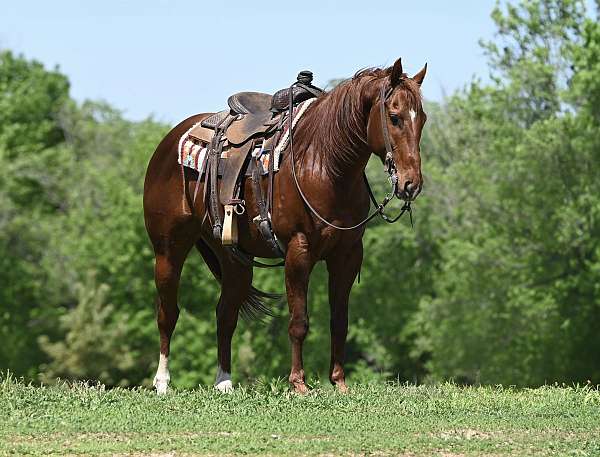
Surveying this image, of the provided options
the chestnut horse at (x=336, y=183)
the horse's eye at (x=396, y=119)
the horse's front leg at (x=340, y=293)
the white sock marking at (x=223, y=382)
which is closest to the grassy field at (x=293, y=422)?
the horse's front leg at (x=340, y=293)

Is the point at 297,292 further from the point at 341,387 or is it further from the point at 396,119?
the point at 396,119

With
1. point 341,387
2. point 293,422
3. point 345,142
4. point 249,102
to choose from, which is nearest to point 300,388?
point 341,387

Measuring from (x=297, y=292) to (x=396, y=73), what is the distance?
83.2 inches

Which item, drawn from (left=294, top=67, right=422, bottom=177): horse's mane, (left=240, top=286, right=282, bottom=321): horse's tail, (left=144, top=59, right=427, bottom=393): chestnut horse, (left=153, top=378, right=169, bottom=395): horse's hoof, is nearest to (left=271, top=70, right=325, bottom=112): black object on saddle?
(left=144, top=59, right=427, bottom=393): chestnut horse

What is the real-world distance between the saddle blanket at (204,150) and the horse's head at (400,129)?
114 cm

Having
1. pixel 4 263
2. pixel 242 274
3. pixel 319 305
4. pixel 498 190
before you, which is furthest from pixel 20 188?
pixel 242 274

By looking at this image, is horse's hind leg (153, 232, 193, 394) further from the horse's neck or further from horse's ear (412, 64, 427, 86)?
horse's ear (412, 64, 427, 86)

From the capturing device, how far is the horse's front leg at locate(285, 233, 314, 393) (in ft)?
36.7

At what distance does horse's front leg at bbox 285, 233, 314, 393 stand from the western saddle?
0.34 m

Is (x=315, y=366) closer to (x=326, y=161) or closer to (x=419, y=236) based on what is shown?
(x=419, y=236)

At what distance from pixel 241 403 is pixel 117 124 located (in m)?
61.8

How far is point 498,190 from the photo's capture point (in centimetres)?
4034

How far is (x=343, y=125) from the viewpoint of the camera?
11.1m

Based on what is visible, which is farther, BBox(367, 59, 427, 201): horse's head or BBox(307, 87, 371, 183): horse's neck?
BBox(307, 87, 371, 183): horse's neck
